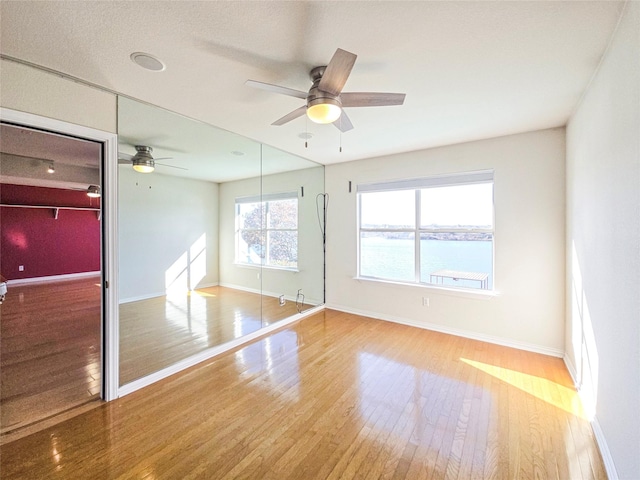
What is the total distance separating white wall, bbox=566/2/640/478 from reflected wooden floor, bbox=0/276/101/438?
371 cm

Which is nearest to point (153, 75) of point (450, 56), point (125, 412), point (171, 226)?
point (171, 226)

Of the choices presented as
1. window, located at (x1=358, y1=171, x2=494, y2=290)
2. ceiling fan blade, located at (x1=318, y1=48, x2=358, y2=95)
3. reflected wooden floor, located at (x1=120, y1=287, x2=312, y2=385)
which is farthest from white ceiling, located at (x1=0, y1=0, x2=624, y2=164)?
reflected wooden floor, located at (x1=120, y1=287, x2=312, y2=385)

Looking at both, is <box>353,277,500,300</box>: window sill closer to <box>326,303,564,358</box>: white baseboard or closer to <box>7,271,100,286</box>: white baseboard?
<box>326,303,564,358</box>: white baseboard

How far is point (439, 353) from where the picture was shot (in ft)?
10.4

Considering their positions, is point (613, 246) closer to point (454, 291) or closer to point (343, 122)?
point (343, 122)

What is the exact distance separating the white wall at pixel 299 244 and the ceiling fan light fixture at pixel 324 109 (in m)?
2.43

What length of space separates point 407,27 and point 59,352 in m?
4.56

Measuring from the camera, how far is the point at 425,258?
4.07 m

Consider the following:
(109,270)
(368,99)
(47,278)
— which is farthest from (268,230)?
(47,278)

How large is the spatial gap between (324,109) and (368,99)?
0.34m

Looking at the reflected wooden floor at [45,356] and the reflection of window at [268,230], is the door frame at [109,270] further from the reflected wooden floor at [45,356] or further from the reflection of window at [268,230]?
the reflection of window at [268,230]

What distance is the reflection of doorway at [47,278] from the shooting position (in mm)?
2338

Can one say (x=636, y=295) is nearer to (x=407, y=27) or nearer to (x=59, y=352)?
(x=407, y=27)

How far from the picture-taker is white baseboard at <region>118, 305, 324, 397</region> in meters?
2.43
